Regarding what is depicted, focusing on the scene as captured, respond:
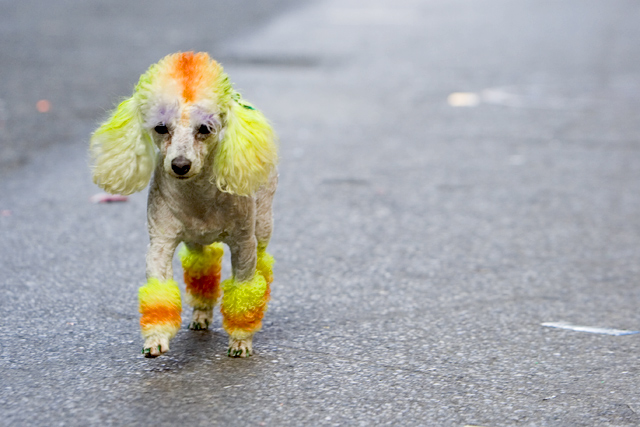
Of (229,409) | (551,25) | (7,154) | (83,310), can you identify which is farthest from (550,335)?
(551,25)

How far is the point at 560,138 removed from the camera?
848 cm

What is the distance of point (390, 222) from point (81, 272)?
2135mm

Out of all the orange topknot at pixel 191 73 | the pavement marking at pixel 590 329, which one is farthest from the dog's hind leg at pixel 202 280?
the pavement marking at pixel 590 329

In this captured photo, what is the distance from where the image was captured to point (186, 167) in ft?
9.93

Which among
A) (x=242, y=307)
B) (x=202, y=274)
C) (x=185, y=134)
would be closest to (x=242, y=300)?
(x=242, y=307)

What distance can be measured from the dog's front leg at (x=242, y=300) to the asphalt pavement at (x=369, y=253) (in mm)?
87

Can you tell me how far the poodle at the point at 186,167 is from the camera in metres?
3.09

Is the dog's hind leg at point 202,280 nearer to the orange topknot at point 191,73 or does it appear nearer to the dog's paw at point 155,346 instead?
the dog's paw at point 155,346

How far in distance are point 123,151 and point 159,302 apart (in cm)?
55

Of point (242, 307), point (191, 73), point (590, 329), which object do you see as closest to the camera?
point (191, 73)

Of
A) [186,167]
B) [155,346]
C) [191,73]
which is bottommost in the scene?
[155,346]

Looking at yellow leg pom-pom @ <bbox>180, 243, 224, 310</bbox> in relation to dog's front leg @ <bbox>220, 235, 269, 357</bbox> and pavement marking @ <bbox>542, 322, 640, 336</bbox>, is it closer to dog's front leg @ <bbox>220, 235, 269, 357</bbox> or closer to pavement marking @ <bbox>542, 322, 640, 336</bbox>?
dog's front leg @ <bbox>220, 235, 269, 357</bbox>

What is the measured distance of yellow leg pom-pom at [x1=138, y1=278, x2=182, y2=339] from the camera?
315cm

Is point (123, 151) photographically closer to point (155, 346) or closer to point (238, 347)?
point (155, 346)
